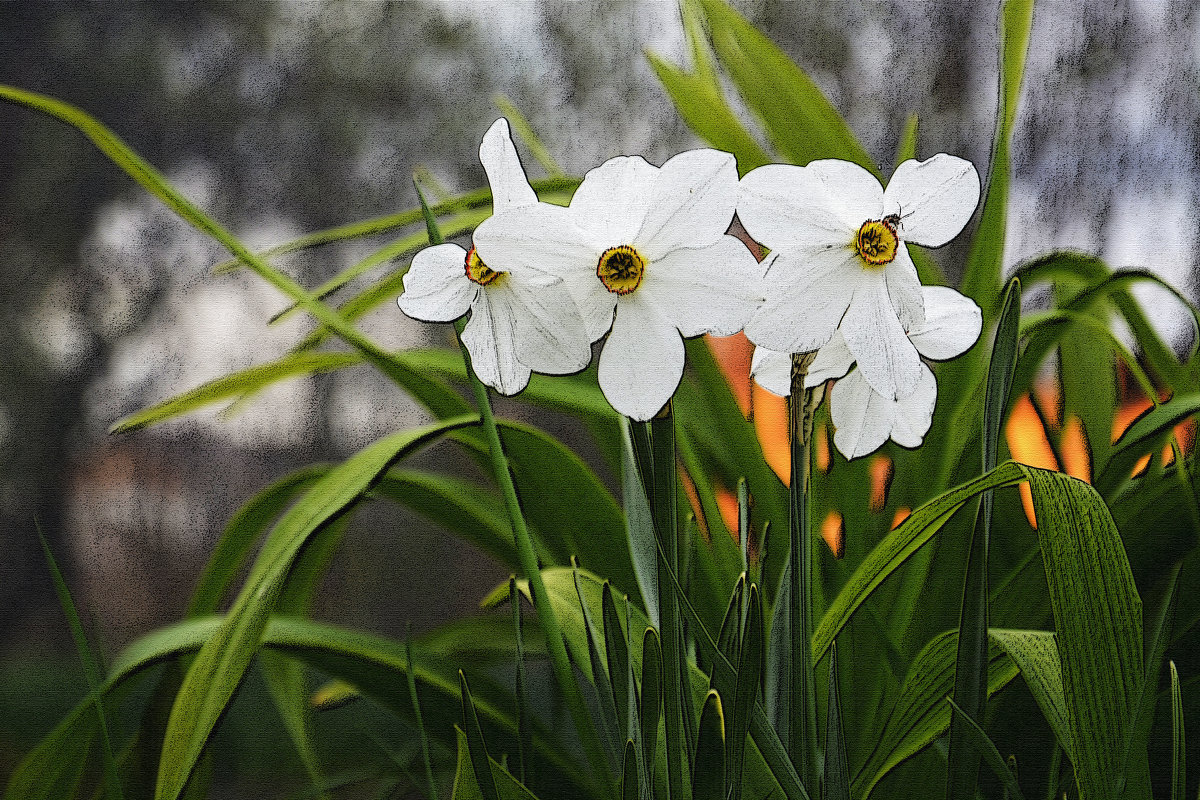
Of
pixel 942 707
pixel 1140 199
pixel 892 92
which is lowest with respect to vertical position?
pixel 942 707

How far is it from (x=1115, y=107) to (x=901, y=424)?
26.8 inches

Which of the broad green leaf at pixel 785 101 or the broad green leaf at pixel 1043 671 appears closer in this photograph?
the broad green leaf at pixel 1043 671

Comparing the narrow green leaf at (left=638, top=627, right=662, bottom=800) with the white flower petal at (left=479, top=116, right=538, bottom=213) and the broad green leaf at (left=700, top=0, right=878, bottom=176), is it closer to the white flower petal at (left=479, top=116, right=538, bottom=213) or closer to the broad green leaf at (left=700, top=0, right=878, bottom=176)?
the white flower petal at (left=479, top=116, right=538, bottom=213)

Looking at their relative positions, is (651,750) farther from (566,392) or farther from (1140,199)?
(1140,199)

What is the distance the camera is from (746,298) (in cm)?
18

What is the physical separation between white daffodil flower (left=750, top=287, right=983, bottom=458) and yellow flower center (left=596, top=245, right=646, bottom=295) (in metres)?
0.06

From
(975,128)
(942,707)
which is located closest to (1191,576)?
(942,707)

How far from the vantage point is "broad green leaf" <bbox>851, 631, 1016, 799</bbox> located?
0.30m

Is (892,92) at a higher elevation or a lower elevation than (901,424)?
higher

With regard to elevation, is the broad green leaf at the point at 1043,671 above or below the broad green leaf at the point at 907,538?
below

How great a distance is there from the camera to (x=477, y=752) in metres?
0.25

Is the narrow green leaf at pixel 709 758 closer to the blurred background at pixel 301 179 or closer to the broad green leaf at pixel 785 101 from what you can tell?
the broad green leaf at pixel 785 101

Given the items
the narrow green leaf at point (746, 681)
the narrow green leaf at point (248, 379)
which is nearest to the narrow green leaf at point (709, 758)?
the narrow green leaf at point (746, 681)

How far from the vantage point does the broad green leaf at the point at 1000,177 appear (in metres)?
0.45
